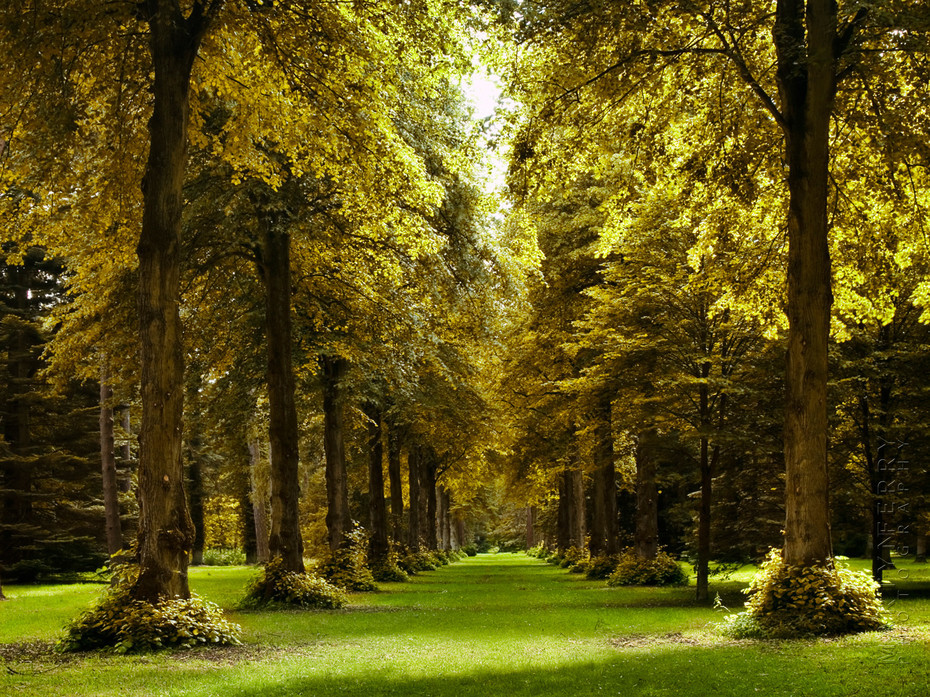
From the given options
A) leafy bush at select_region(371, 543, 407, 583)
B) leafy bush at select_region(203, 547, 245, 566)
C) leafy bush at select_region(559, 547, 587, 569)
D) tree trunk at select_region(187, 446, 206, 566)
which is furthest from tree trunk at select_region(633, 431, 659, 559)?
leafy bush at select_region(203, 547, 245, 566)

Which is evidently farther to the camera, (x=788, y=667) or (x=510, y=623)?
(x=510, y=623)

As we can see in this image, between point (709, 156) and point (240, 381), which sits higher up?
point (709, 156)

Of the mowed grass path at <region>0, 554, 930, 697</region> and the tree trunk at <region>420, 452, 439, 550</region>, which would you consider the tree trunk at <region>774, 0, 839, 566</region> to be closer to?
the mowed grass path at <region>0, 554, 930, 697</region>

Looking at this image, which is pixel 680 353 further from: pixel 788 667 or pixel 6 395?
pixel 6 395

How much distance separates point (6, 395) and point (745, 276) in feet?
82.7

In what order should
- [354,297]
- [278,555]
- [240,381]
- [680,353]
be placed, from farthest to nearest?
[240,381] < [354,297] < [278,555] < [680,353]

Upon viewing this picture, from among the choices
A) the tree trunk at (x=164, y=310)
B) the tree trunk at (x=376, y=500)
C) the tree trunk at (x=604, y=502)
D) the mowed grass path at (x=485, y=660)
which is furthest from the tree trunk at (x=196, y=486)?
the tree trunk at (x=164, y=310)

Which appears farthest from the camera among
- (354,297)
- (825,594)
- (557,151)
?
(354,297)

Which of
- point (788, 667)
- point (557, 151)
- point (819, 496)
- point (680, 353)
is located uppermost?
point (557, 151)

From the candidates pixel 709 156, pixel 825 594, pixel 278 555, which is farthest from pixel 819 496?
pixel 278 555

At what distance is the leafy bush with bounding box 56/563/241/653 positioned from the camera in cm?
1030

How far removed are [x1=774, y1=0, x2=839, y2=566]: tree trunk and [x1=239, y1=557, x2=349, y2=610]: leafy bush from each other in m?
9.85

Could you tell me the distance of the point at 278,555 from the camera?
1880cm

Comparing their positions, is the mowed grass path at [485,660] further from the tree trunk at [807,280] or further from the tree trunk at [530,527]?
the tree trunk at [530,527]
